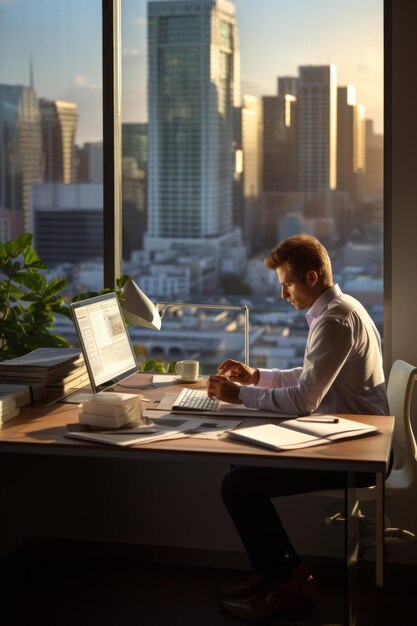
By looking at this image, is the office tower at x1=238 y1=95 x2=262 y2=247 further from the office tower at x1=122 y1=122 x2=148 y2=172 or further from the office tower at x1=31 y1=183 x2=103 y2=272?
the office tower at x1=31 y1=183 x2=103 y2=272

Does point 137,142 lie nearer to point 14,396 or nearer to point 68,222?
point 68,222

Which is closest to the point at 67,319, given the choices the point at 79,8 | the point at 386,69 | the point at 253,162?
the point at 253,162

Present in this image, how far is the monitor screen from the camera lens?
3.00 meters

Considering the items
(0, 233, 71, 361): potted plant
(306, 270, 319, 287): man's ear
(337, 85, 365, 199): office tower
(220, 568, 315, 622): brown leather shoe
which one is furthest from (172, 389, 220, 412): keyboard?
(337, 85, 365, 199): office tower

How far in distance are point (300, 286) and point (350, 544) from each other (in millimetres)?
927

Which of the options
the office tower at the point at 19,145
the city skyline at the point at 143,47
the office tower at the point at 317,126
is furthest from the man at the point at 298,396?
the office tower at the point at 19,145

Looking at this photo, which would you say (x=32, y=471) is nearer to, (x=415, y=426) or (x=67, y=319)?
(x=67, y=319)

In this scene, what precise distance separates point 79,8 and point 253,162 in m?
1.03

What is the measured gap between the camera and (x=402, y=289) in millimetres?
3574

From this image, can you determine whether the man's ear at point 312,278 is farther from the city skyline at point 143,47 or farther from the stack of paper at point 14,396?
the stack of paper at point 14,396

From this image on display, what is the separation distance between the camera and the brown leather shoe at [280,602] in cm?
307

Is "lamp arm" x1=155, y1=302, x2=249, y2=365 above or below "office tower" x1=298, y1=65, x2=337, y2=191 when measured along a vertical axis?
below

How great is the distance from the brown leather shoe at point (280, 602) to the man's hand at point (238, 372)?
68cm

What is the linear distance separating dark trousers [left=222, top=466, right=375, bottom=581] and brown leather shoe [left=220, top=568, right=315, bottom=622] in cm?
7
